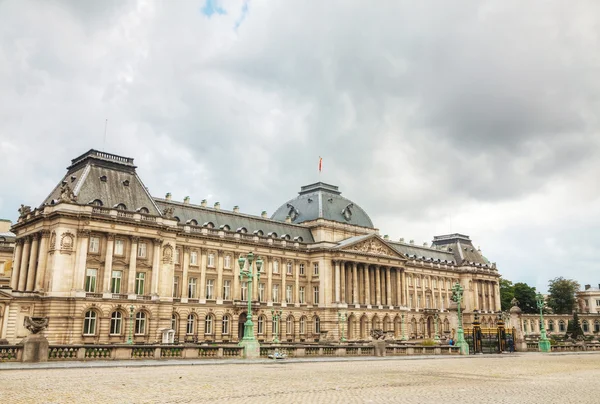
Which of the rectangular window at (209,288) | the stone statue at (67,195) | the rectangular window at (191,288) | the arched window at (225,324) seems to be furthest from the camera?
the arched window at (225,324)

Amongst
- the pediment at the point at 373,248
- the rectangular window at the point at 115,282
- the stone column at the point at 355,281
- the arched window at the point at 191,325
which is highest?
the pediment at the point at 373,248

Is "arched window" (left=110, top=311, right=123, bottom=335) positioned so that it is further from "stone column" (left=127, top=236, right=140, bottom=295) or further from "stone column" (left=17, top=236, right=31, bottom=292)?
"stone column" (left=17, top=236, right=31, bottom=292)

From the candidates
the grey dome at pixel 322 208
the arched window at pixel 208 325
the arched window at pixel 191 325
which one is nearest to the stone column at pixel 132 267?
the arched window at pixel 191 325

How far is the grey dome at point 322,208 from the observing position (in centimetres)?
9175

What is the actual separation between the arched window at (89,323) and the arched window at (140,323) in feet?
15.7

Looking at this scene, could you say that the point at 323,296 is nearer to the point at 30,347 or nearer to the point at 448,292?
the point at 448,292

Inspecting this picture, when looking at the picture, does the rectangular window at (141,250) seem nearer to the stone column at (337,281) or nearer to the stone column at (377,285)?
the stone column at (337,281)

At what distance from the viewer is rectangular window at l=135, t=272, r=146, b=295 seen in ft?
204

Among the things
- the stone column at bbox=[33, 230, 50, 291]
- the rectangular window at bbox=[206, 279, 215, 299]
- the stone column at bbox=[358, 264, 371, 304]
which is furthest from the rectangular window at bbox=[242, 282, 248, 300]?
the stone column at bbox=[33, 230, 50, 291]

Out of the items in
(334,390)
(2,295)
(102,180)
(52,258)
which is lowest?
(334,390)

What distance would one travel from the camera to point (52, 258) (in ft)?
188

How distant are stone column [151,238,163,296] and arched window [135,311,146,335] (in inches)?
108

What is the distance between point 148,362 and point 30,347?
6.18 m

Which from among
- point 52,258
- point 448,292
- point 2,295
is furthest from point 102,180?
point 448,292
